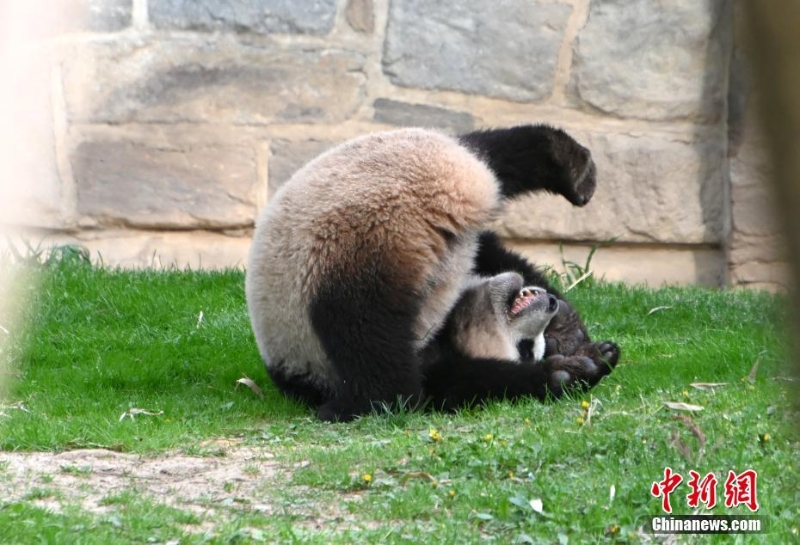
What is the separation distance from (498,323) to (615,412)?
3.20 ft

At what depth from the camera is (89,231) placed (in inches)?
274

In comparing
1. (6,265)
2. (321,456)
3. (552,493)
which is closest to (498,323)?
(321,456)

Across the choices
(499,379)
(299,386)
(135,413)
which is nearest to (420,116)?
(299,386)

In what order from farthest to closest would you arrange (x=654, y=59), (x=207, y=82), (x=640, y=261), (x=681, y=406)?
1. (x=640, y=261)
2. (x=654, y=59)
3. (x=207, y=82)
4. (x=681, y=406)

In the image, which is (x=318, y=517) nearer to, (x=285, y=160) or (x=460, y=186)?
(x=460, y=186)

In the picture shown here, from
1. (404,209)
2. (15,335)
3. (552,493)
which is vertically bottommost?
(15,335)

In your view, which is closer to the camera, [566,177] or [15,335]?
[566,177]

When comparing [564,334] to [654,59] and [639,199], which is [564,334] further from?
[654,59]

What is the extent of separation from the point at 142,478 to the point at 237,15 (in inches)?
165

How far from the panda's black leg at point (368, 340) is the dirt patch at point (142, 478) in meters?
0.51

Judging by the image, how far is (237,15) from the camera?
680cm

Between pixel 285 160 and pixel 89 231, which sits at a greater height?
pixel 285 160

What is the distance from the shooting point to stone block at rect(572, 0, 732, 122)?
286 inches

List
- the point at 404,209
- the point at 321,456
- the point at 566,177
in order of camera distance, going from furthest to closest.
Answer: the point at 566,177 → the point at 404,209 → the point at 321,456
